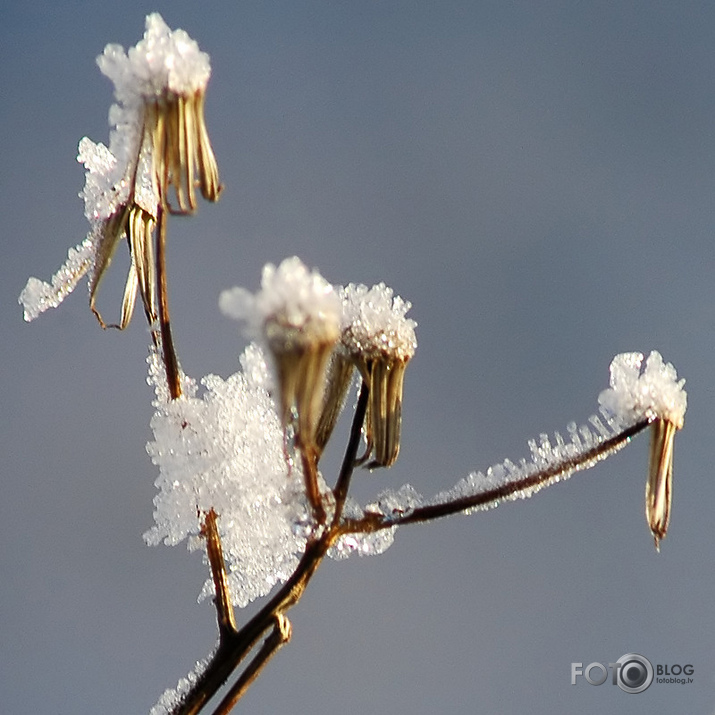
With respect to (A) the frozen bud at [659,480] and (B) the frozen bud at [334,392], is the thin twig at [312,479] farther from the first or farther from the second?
(A) the frozen bud at [659,480]

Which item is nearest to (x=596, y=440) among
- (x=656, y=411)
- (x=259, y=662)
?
(x=656, y=411)

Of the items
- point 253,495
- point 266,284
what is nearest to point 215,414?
point 253,495

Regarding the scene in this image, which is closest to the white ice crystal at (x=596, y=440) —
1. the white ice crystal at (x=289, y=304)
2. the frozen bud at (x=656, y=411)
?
the frozen bud at (x=656, y=411)

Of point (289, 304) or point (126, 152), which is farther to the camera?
point (126, 152)

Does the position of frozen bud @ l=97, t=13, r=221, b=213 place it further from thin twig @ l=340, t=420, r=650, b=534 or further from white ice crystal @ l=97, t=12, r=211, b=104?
thin twig @ l=340, t=420, r=650, b=534

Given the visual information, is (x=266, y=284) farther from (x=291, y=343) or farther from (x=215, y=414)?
(x=215, y=414)

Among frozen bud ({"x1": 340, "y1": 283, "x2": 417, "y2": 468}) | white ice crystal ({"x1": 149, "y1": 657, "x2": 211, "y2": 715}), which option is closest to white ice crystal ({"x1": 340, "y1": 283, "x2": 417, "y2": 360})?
frozen bud ({"x1": 340, "y1": 283, "x2": 417, "y2": 468})

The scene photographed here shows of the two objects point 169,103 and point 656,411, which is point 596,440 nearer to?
point 656,411
